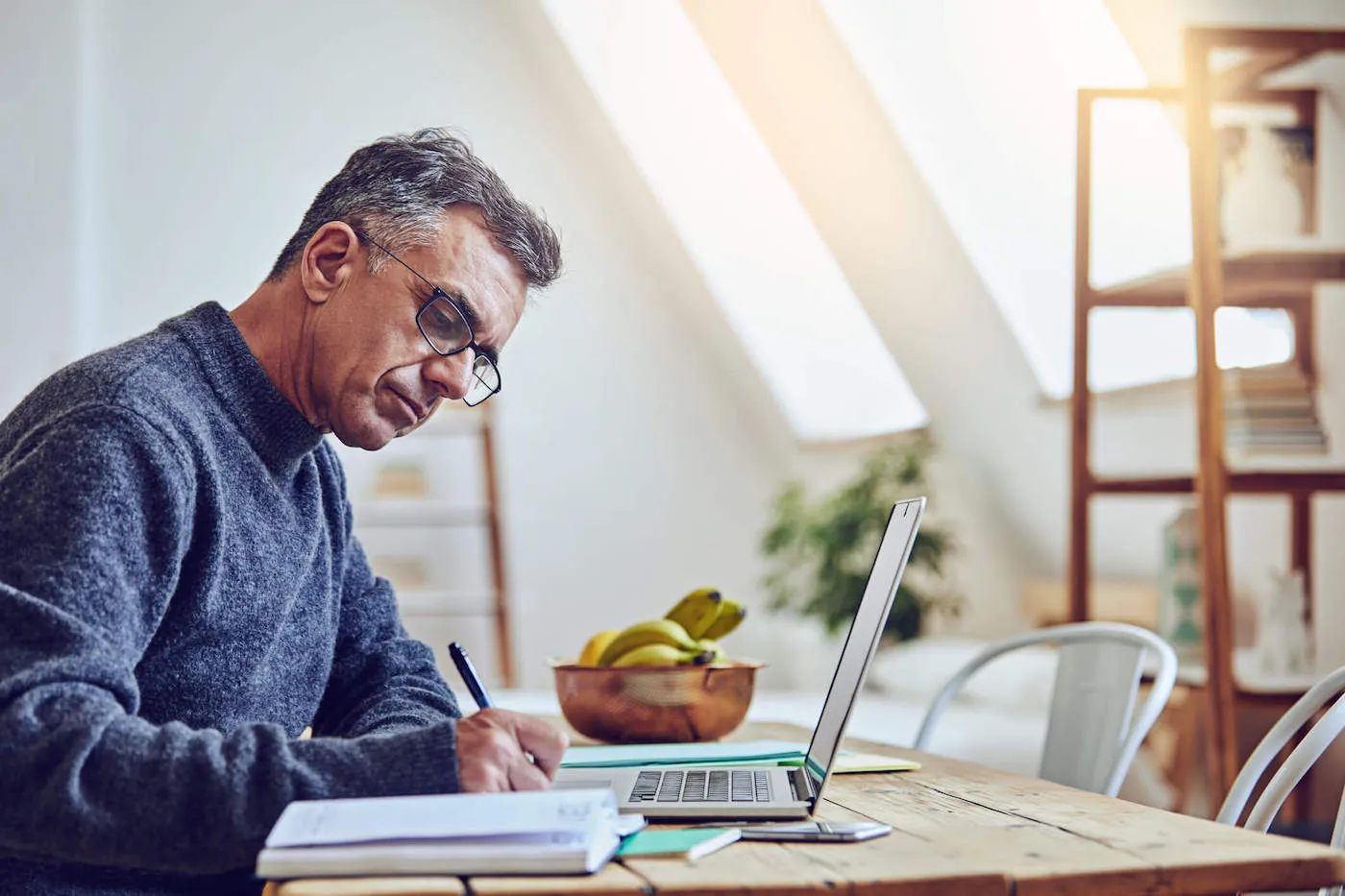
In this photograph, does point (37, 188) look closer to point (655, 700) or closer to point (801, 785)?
point (655, 700)

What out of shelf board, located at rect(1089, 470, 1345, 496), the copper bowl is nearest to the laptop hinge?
the copper bowl

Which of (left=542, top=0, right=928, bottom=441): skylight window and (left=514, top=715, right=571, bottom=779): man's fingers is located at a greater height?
(left=542, top=0, right=928, bottom=441): skylight window

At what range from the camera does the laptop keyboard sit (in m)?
1.05

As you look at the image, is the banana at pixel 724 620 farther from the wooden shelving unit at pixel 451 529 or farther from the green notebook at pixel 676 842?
the wooden shelving unit at pixel 451 529

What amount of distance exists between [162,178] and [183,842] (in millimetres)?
4478

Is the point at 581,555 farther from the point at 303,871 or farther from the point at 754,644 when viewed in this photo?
the point at 303,871

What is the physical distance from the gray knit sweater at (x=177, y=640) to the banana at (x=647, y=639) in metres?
0.20

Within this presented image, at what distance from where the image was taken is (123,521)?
3.10ft

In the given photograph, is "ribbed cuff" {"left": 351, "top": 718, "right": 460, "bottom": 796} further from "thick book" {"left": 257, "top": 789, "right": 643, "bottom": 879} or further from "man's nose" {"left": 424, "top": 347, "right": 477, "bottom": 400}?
"man's nose" {"left": 424, "top": 347, "right": 477, "bottom": 400}

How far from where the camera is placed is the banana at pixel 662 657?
1449 mm

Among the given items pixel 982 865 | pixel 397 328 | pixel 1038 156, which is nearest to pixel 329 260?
pixel 397 328

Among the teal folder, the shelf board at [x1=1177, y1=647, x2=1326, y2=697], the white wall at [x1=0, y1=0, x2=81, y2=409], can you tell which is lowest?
the shelf board at [x1=1177, y1=647, x2=1326, y2=697]

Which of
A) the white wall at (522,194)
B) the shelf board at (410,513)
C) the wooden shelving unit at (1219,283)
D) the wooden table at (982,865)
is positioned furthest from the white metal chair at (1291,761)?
the shelf board at (410,513)

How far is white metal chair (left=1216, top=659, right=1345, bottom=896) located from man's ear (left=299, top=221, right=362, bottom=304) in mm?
886
